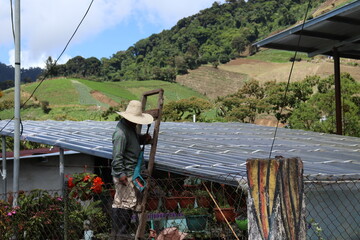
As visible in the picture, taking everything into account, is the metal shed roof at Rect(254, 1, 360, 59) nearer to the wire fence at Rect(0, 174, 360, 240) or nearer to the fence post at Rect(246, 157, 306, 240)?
the wire fence at Rect(0, 174, 360, 240)

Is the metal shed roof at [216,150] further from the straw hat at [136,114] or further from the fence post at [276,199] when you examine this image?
the fence post at [276,199]

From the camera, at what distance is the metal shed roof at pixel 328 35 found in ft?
34.1

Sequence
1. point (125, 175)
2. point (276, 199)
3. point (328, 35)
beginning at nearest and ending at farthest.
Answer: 1. point (276, 199)
2. point (125, 175)
3. point (328, 35)

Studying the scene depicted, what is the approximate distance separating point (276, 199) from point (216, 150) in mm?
4065

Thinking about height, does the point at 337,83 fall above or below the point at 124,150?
above

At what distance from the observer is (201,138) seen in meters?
8.47

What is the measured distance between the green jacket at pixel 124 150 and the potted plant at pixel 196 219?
5.77 ft

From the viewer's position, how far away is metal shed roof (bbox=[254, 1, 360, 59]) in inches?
409

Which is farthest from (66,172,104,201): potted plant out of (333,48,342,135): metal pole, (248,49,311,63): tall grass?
(248,49,311,63): tall grass

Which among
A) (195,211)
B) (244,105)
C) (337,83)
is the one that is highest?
(337,83)

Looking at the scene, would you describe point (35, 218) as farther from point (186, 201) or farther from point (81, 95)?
point (81, 95)

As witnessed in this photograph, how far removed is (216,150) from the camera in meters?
6.96

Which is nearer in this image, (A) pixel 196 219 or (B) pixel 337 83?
(A) pixel 196 219

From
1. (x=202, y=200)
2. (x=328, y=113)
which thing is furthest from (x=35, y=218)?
(x=328, y=113)
